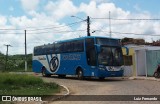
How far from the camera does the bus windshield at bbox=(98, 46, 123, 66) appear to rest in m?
27.5

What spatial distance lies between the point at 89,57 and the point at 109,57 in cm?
167

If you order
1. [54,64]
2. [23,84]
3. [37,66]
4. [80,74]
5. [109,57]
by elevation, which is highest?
[109,57]

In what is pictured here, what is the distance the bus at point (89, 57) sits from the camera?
27500mm

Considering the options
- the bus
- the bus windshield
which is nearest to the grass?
the bus

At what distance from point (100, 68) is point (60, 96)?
11244 mm

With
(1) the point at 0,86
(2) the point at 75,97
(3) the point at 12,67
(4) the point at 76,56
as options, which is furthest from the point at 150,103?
(3) the point at 12,67

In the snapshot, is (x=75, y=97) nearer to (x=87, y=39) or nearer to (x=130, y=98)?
(x=130, y=98)

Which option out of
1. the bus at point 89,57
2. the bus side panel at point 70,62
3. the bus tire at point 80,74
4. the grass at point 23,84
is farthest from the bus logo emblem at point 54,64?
the grass at point 23,84

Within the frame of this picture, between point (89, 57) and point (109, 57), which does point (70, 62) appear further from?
point (109, 57)

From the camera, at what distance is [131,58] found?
35.6 metres

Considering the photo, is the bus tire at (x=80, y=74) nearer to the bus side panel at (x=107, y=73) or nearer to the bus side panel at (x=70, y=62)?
the bus side panel at (x=70, y=62)

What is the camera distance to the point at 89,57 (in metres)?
28.3

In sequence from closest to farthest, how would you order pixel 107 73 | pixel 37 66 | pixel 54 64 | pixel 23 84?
pixel 23 84, pixel 107 73, pixel 54 64, pixel 37 66

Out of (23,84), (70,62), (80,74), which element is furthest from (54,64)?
(23,84)
